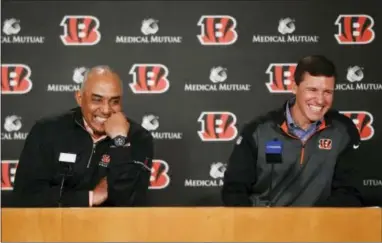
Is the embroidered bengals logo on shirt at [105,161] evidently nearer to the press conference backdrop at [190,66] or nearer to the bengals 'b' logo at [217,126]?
the press conference backdrop at [190,66]

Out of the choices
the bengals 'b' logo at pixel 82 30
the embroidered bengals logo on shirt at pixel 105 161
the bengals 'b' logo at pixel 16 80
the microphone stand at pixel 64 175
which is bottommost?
the microphone stand at pixel 64 175

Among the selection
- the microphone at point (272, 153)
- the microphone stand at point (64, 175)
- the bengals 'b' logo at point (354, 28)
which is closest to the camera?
the microphone stand at point (64, 175)

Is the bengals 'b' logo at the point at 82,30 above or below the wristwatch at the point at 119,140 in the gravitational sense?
above

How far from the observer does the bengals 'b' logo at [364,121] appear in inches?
147

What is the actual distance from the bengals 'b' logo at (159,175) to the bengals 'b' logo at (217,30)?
0.76 m

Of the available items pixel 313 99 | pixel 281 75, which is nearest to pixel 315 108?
pixel 313 99

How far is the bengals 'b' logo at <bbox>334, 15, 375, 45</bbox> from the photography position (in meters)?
3.72

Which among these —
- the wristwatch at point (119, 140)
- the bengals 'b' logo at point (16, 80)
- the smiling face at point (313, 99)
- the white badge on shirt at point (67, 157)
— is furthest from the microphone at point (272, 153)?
the bengals 'b' logo at point (16, 80)

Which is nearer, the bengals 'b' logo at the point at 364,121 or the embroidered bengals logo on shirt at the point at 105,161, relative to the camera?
the embroidered bengals logo on shirt at the point at 105,161

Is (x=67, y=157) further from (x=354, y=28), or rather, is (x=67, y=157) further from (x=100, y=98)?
(x=354, y=28)

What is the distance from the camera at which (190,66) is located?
375 cm

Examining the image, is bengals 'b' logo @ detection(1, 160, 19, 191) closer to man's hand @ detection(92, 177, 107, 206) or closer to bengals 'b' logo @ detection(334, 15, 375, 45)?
man's hand @ detection(92, 177, 107, 206)

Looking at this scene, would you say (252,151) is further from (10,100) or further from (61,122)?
(10,100)

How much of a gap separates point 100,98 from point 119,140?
24 cm
